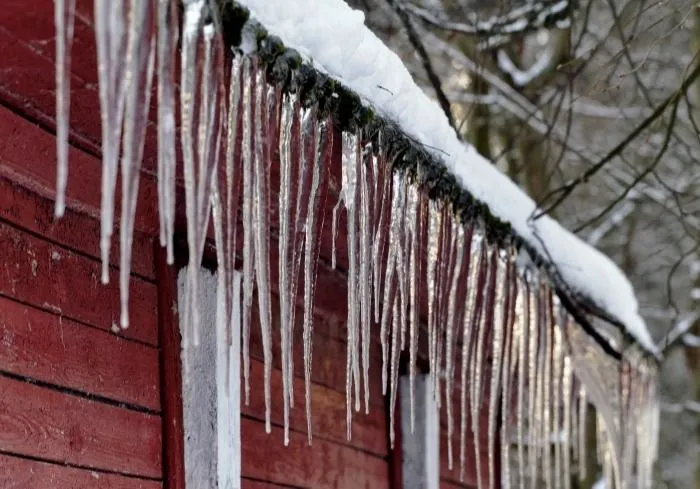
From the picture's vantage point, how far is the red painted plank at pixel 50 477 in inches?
82.6

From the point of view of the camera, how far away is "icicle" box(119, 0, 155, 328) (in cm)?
154

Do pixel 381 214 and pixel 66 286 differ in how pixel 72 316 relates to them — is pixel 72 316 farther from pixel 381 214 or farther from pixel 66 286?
pixel 381 214

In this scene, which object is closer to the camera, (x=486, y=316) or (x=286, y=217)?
(x=286, y=217)

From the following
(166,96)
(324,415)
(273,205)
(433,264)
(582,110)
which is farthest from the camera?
(582,110)

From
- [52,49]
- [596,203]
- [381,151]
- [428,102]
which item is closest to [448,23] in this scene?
[428,102]

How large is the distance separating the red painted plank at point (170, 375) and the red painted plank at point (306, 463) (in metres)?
0.37

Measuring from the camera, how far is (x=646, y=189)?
27.5 ft

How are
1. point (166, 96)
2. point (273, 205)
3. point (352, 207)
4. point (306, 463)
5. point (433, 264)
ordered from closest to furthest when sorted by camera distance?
point (166, 96), point (352, 207), point (273, 205), point (433, 264), point (306, 463)

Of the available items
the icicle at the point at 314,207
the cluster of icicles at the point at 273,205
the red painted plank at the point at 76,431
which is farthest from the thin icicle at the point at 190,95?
the red painted plank at the point at 76,431

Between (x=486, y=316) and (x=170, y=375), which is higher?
(x=486, y=316)

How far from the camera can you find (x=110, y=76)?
1508mm

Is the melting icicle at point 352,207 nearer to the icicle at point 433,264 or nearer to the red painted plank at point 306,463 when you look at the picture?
the icicle at point 433,264

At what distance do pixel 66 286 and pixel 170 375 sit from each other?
1.40ft

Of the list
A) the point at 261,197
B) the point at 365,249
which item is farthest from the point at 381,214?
the point at 261,197
